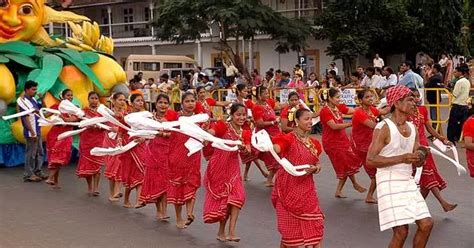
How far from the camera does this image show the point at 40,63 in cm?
1321

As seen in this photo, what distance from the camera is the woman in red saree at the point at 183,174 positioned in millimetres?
7875

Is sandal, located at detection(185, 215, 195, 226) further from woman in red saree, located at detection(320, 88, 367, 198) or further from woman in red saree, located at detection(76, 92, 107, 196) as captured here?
woman in red saree, located at detection(76, 92, 107, 196)

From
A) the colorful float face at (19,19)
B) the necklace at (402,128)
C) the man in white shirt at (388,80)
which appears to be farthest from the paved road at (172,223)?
the man in white shirt at (388,80)

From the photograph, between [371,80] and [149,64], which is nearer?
[371,80]


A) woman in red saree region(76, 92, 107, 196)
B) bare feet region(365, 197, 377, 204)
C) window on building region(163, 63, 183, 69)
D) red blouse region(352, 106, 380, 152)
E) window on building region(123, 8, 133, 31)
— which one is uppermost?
window on building region(123, 8, 133, 31)

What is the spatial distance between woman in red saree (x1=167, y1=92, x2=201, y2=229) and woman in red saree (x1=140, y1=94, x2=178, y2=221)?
13 centimetres

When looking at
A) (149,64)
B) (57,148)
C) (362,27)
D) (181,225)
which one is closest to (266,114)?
(181,225)

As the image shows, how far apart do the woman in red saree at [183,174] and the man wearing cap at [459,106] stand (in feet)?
24.1

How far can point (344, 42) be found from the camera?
92.0 ft

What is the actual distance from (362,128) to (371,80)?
8815 millimetres

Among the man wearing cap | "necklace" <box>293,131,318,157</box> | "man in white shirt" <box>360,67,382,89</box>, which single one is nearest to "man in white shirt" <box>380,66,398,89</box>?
"man in white shirt" <box>360,67,382,89</box>

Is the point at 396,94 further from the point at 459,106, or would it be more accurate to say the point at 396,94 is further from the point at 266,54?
the point at 266,54

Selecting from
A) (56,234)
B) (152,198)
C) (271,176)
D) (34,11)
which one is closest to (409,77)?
(271,176)

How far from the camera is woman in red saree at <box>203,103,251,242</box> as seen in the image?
704 cm
